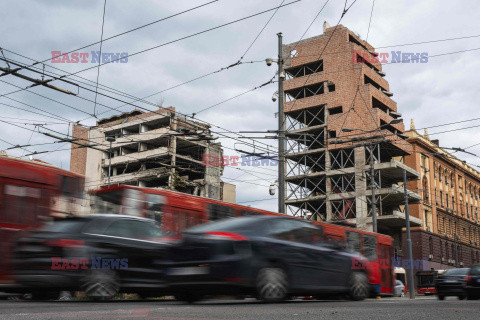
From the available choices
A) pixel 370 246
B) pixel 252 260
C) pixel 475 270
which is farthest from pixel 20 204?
pixel 475 270

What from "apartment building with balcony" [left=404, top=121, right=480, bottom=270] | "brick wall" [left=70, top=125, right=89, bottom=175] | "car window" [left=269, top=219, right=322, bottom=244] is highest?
"brick wall" [left=70, top=125, right=89, bottom=175]

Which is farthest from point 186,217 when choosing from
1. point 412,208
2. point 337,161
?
point 412,208

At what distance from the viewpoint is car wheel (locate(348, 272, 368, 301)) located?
11047 mm

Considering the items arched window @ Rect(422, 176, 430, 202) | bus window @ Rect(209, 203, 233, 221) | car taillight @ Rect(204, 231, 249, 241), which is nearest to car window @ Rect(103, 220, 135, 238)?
car taillight @ Rect(204, 231, 249, 241)

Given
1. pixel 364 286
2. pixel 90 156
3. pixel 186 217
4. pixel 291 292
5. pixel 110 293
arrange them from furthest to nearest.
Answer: pixel 90 156, pixel 186 217, pixel 364 286, pixel 110 293, pixel 291 292

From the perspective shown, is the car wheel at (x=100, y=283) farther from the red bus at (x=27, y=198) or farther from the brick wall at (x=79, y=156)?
the brick wall at (x=79, y=156)

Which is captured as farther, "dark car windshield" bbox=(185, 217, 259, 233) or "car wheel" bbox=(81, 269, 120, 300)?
"car wheel" bbox=(81, 269, 120, 300)

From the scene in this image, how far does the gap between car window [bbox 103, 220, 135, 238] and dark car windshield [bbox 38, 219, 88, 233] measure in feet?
1.61

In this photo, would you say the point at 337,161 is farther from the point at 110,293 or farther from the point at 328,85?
the point at 110,293

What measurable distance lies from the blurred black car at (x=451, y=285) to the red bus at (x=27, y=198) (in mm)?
12613

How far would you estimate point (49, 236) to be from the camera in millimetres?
10172

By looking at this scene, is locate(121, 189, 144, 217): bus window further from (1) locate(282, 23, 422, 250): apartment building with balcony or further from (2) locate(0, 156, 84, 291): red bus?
(1) locate(282, 23, 422, 250): apartment building with balcony

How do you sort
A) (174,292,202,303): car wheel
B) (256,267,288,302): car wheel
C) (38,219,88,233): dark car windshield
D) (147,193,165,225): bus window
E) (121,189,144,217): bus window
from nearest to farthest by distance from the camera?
(256,267,288,302): car wheel < (174,292,202,303): car wheel < (38,219,88,233): dark car windshield < (147,193,165,225): bus window < (121,189,144,217): bus window

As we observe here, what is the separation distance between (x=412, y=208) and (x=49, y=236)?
5255cm
